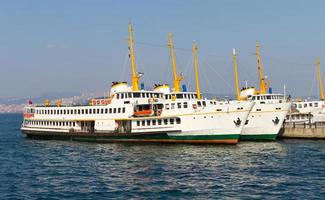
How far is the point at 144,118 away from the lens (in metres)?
51.2

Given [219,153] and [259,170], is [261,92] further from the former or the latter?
[259,170]

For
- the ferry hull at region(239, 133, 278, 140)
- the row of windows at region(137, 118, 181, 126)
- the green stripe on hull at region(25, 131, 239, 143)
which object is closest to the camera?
the green stripe on hull at region(25, 131, 239, 143)

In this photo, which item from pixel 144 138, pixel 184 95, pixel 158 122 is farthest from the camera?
pixel 184 95

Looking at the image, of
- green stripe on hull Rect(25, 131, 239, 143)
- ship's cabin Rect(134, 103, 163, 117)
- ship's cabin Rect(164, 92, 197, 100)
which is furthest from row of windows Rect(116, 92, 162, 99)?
green stripe on hull Rect(25, 131, 239, 143)

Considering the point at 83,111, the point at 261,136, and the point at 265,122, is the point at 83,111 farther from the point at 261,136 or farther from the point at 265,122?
the point at 265,122

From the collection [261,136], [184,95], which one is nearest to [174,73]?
[184,95]

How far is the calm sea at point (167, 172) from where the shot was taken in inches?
1100

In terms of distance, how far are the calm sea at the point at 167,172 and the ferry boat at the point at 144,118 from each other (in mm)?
1784

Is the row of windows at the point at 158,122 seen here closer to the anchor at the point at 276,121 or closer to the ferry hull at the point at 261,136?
the ferry hull at the point at 261,136

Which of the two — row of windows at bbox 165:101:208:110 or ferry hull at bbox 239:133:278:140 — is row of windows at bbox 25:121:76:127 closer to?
row of windows at bbox 165:101:208:110

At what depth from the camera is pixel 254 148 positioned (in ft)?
157

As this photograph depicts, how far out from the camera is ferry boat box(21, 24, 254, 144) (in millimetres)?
48156

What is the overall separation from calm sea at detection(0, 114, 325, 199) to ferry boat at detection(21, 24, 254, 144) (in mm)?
1784

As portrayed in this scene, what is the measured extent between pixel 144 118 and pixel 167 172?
17626 millimetres
